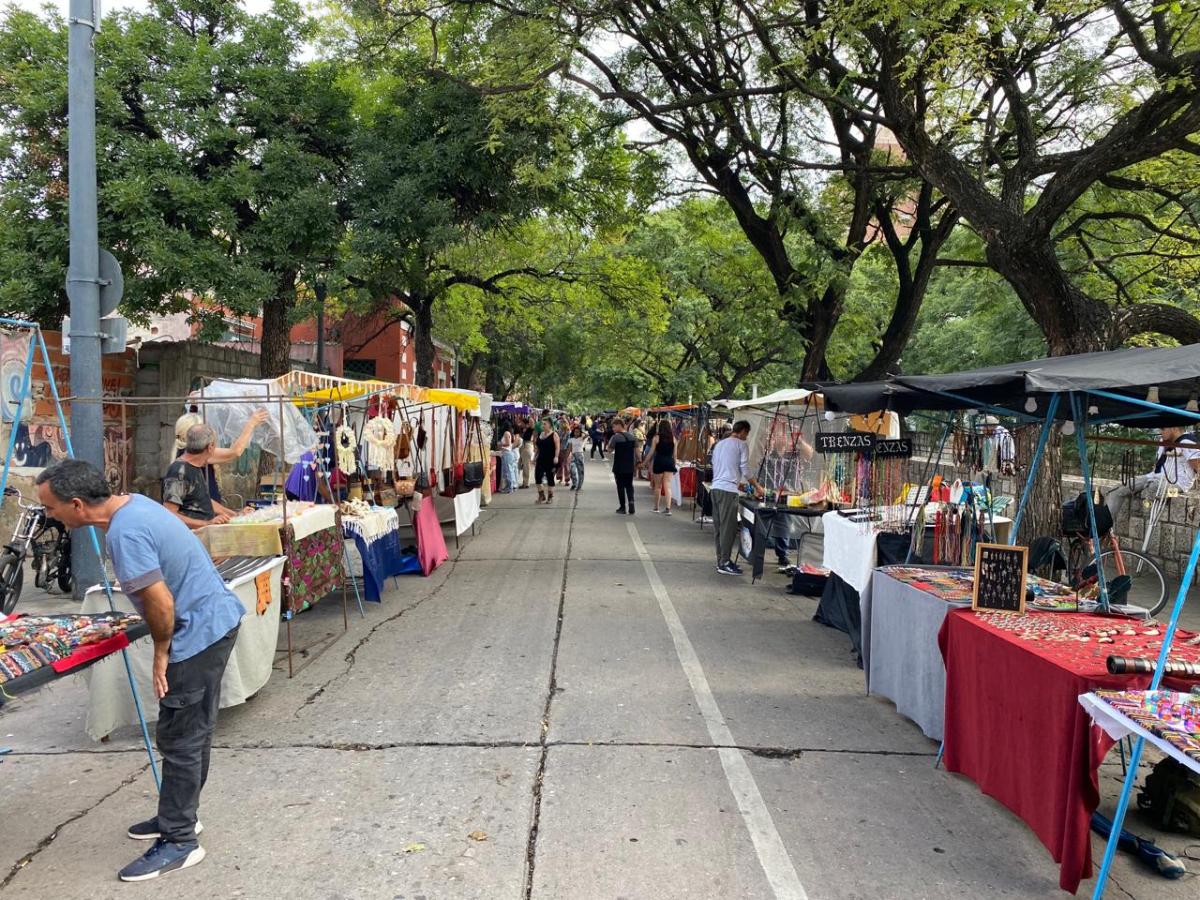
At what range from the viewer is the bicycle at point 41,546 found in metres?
7.87

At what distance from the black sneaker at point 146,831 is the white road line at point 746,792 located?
255 centimetres

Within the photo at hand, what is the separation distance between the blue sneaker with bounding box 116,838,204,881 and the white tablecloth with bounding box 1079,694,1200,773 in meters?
3.74

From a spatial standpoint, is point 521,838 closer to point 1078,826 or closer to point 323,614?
point 1078,826

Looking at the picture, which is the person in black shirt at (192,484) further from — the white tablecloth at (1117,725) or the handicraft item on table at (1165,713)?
the handicraft item on table at (1165,713)

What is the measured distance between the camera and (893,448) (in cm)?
869

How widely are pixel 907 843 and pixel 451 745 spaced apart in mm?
2470

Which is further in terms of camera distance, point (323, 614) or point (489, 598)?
point (489, 598)

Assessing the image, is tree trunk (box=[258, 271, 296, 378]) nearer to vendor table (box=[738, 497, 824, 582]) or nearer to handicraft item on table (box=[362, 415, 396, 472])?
handicraft item on table (box=[362, 415, 396, 472])

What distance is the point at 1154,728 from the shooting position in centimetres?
299

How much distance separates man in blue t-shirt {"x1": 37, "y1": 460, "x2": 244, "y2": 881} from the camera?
3.34 m

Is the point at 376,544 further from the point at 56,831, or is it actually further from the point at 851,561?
the point at 56,831

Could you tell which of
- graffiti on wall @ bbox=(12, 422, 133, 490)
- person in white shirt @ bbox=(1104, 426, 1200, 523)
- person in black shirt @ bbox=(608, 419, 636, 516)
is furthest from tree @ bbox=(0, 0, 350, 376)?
person in white shirt @ bbox=(1104, 426, 1200, 523)

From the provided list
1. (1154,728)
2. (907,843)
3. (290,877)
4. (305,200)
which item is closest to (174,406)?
(305,200)

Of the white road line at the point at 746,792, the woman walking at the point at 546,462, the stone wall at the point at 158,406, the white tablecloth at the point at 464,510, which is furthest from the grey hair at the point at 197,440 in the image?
the woman walking at the point at 546,462
